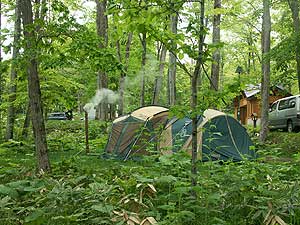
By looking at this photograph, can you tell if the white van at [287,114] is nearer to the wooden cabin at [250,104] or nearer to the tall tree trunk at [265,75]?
the tall tree trunk at [265,75]

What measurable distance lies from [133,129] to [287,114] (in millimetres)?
8556

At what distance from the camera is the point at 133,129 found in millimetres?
10406

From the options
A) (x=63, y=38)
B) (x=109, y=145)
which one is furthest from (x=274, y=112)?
(x=63, y=38)

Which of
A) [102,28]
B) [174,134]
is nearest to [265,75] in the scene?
[174,134]

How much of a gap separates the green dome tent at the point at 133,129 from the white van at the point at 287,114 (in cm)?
714

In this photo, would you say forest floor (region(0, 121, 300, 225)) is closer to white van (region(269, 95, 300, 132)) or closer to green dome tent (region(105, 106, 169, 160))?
green dome tent (region(105, 106, 169, 160))

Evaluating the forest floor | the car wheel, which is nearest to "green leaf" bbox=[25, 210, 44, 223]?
the forest floor

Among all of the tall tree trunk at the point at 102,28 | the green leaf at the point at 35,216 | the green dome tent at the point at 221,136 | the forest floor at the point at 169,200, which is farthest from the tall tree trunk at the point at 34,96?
the tall tree trunk at the point at 102,28

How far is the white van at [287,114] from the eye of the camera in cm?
1499

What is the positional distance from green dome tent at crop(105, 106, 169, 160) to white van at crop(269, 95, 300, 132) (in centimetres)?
714

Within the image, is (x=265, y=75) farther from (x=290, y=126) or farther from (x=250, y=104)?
(x=250, y=104)

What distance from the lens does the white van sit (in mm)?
14993

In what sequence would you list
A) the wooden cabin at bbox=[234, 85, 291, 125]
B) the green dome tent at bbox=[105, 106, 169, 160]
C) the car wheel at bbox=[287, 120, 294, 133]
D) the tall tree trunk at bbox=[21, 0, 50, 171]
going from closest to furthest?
the tall tree trunk at bbox=[21, 0, 50, 171], the green dome tent at bbox=[105, 106, 169, 160], the car wheel at bbox=[287, 120, 294, 133], the wooden cabin at bbox=[234, 85, 291, 125]

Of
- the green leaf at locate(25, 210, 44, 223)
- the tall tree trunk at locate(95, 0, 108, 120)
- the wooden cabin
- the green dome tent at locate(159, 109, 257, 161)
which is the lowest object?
the green leaf at locate(25, 210, 44, 223)
